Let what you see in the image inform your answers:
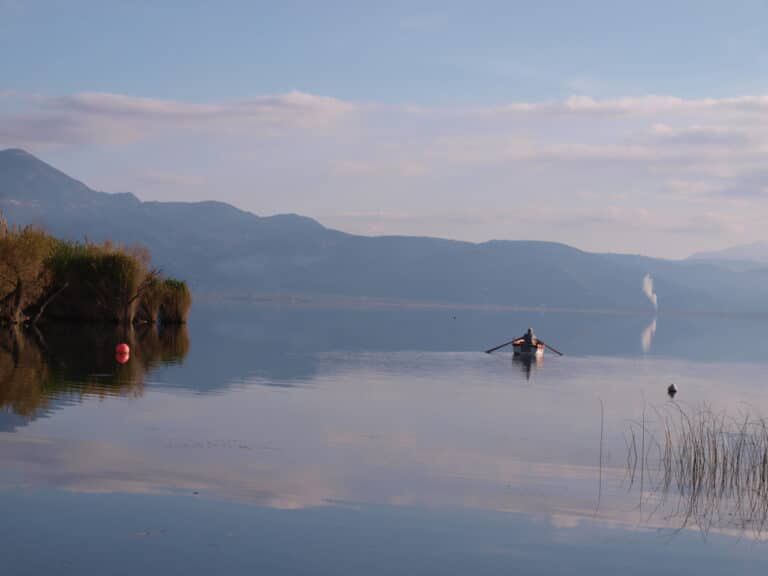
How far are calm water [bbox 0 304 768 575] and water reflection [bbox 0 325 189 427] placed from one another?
18cm

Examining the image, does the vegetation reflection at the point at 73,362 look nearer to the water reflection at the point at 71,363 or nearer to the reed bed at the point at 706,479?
the water reflection at the point at 71,363

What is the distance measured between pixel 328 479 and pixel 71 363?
19729 millimetres

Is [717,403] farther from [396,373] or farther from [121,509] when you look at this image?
[121,509]

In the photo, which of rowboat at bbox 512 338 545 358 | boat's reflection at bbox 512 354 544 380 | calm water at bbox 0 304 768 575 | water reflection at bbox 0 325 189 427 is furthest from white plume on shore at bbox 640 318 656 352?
calm water at bbox 0 304 768 575

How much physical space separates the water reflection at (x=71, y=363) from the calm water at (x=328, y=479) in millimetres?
183

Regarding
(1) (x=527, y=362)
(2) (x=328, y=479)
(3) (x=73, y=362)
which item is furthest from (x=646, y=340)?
(2) (x=328, y=479)

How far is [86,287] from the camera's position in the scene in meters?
58.9

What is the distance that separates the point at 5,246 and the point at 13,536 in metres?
40.1

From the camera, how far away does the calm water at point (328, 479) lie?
12023 mm

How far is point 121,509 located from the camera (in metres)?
13.3

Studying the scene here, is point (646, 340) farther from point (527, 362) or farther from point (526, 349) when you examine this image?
point (527, 362)

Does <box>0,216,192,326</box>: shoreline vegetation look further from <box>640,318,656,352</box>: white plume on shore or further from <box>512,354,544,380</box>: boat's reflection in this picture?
<box>640,318,656,352</box>: white plume on shore

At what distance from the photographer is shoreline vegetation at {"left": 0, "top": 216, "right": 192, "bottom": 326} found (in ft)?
174

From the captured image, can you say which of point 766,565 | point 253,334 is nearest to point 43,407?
point 766,565
